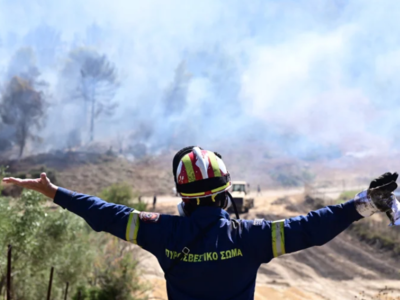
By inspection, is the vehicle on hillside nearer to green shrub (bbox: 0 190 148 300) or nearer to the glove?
green shrub (bbox: 0 190 148 300)

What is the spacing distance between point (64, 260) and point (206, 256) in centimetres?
1040

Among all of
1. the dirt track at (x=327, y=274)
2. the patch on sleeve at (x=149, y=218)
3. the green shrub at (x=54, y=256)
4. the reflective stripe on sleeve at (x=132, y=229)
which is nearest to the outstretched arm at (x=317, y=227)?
the patch on sleeve at (x=149, y=218)

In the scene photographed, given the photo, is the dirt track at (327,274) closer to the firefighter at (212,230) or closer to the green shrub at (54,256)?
the green shrub at (54,256)

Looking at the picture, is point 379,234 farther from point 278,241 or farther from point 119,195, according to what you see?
point 278,241

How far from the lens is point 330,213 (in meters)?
2.11

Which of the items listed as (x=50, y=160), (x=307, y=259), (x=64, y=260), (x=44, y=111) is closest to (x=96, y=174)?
(x=50, y=160)

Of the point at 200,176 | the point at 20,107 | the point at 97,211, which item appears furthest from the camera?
the point at 20,107

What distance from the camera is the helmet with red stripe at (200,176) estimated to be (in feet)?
7.71

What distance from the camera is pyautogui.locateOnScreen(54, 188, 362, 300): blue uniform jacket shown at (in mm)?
2115

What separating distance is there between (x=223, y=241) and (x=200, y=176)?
42cm

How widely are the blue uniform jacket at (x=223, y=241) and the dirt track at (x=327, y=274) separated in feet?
37.1

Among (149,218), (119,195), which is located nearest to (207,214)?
(149,218)

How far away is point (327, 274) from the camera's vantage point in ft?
54.2

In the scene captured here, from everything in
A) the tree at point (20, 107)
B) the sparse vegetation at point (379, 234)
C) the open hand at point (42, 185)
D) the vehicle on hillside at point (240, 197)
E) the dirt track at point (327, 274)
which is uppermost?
the tree at point (20, 107)
